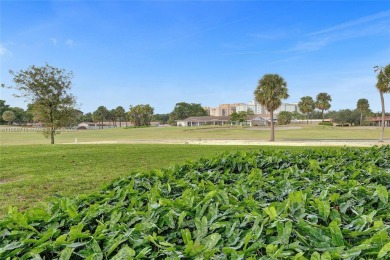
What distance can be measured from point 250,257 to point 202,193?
100 cm

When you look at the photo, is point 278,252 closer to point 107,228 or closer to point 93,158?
point 107,228

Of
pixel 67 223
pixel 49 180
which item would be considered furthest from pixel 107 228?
pixel 49 180

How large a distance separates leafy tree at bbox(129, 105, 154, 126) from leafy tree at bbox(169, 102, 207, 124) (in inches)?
681

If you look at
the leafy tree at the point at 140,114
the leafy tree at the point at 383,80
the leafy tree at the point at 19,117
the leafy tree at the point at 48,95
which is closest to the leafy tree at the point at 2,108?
the leafy tree at the point at 19,117

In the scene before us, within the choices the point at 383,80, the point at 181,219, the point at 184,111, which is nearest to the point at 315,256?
the point at 181,219

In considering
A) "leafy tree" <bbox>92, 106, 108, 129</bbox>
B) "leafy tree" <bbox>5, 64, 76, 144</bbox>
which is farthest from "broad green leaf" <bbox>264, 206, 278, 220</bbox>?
"leafy tree" <bbox>92, 106, 108, 129</bbox>

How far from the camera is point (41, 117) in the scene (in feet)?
75.3

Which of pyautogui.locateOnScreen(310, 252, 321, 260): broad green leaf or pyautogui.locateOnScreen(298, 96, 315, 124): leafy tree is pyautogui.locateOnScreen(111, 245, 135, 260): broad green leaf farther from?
pyautogui.locateOnScreen(298, 96, 315, 124): leafy tree

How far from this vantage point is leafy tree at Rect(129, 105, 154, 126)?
10200 centimetres

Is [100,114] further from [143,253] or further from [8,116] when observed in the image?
[143,253]

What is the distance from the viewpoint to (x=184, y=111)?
12606 cm

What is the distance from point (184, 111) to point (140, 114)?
2672 centimetres

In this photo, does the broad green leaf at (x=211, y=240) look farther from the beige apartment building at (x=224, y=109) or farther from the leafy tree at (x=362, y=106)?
the beige apartment building at (x=224, y=109)

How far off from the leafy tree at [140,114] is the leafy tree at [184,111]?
17.3 m
